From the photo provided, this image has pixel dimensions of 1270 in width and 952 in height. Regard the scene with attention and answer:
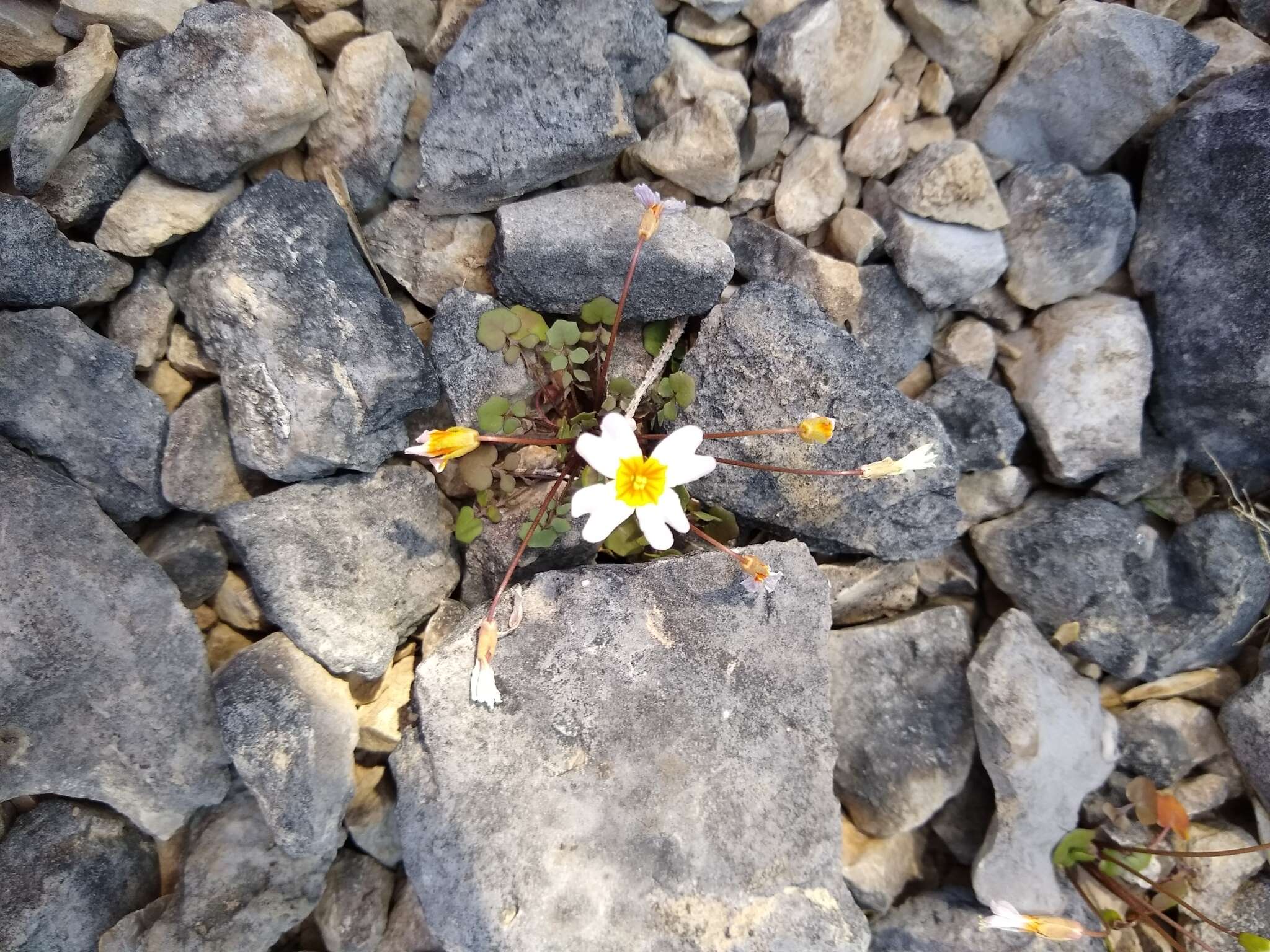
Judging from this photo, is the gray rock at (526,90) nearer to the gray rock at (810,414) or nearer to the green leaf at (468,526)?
the gray rock at (810,414)

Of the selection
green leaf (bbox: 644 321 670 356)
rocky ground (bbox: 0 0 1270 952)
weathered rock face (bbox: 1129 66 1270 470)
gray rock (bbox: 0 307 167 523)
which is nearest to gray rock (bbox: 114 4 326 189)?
rocky ground (bbox: 0 0 1270 952)

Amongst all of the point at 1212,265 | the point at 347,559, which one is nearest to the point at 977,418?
the point at 1212,265

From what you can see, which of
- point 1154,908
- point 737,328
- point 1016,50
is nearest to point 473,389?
point 737,328

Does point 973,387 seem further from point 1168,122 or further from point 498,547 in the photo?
point 498,547

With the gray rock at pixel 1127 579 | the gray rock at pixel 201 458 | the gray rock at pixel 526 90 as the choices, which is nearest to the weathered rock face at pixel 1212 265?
the gray rock at pixel 1127 579

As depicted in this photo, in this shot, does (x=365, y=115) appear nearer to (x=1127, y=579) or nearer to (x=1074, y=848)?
(x=1127, y=579)
